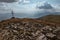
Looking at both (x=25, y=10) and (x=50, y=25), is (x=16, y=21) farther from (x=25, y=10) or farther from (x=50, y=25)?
(x=50, y=25)

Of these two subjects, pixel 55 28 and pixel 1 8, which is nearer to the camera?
pixel 55 28

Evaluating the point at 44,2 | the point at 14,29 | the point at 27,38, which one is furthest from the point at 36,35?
the point at 44,2

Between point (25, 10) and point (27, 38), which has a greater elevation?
point (25, 10)

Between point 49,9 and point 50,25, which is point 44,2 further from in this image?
point 50,25

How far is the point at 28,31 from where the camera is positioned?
366 inches

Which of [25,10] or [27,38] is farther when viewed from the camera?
[25,10]

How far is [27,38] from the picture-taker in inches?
356

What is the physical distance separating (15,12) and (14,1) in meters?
0.52

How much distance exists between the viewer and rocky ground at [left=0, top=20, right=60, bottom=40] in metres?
9.02

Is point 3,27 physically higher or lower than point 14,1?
lower

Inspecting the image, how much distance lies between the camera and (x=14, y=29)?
9492 mm

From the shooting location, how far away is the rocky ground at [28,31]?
29.6ft

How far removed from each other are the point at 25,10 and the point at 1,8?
3.76 feet

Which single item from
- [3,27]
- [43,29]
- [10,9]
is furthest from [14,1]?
[43,29]
